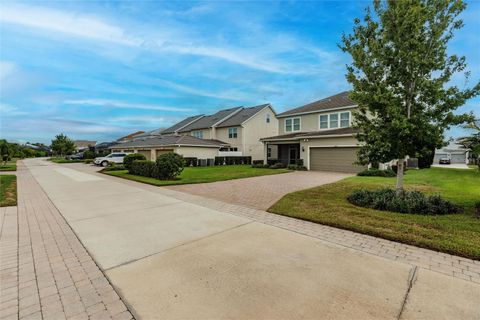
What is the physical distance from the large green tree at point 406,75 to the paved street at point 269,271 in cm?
386

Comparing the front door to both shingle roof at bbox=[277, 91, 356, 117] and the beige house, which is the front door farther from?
the beige house

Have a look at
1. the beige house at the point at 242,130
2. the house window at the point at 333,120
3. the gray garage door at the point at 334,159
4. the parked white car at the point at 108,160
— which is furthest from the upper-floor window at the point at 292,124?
the parked white car at the point at 108,160

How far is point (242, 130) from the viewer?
29531 mm


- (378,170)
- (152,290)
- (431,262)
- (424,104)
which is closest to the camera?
(152,290)

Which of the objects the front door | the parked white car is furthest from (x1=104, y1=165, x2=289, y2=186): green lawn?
the parked white car

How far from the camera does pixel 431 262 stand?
370cm

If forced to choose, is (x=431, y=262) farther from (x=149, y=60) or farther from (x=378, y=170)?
(x=149, y=60)

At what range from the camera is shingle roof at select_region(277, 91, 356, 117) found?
20666mm

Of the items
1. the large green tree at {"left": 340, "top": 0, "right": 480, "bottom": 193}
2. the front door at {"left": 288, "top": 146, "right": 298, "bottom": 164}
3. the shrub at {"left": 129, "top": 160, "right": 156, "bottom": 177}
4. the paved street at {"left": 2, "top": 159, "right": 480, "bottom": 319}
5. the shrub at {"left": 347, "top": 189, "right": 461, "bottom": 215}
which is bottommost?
the paved street at {"left": 2, "top": 159, "right": 480, "bottom": 319}

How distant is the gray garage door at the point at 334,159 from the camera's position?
18250 mm

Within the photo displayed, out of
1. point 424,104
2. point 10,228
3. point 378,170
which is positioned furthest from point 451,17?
point 10,228

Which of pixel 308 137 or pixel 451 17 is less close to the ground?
pixel 451 17

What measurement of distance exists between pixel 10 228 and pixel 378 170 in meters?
18.6

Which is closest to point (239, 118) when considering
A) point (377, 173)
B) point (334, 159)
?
point (334, 159)
